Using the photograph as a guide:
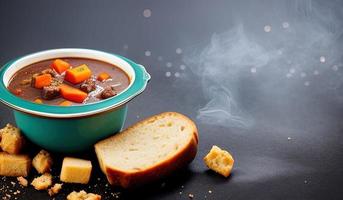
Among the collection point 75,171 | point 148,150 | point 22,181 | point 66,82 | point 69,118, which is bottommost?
point 22,181

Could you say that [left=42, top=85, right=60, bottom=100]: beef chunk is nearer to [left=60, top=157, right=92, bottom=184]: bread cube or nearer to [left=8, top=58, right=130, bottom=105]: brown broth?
[left=8, top=58, right=130, bottom=105]: brown broth

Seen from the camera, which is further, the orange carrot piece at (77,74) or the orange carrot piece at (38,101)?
the orange carrot piece at (77,74)

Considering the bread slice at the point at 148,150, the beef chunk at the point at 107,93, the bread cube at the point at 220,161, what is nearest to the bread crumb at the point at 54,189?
the bread slice at the point at 148,150

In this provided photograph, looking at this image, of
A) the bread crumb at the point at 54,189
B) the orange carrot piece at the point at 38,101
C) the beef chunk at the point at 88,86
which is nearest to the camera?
the bread crumb at the point at 54,189

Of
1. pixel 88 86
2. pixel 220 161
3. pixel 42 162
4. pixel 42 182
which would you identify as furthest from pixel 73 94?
pixel 220 161

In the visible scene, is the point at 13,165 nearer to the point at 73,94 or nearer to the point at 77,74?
the point at 73,94

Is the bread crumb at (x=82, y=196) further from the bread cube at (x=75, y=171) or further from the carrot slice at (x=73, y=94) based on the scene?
the carrot slice at (x=73, y=94)
